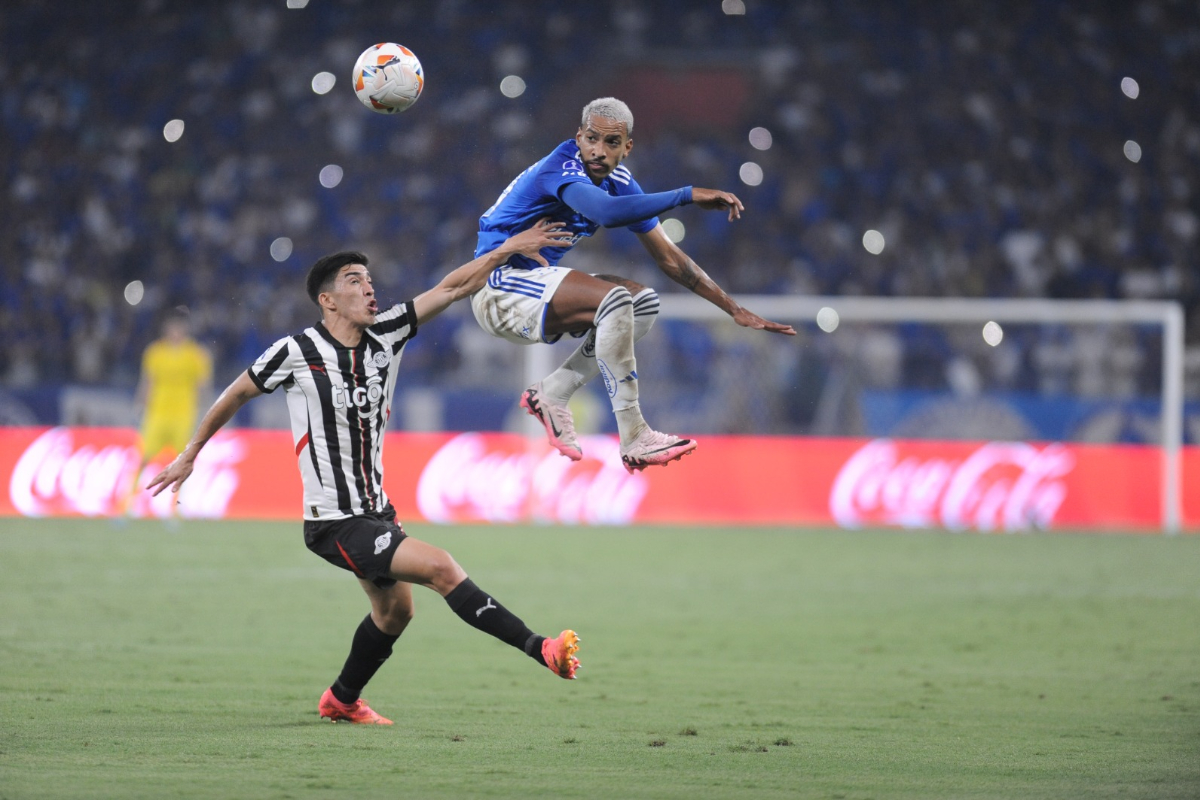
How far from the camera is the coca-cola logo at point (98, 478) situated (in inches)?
669

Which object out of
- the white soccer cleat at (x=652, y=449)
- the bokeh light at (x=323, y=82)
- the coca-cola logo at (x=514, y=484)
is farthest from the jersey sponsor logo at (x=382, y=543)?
the bokeh light at (x=323, y=82)

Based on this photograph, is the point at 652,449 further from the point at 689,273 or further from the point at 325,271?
the point at 325,271

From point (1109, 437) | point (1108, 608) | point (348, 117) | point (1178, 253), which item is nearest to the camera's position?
point (1108, 608)

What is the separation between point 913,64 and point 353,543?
66.3 ft

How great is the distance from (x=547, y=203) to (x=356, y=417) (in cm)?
132

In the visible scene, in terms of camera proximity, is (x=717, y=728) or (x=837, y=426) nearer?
(x=717, y=728)

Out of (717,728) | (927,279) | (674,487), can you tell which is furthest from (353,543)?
(927,279)

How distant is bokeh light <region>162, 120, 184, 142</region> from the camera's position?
23.6 meters

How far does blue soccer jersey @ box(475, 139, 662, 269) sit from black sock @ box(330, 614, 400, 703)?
6.15 feet

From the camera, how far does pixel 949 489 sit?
17141mm

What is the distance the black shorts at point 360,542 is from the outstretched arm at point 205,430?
23.5 inches

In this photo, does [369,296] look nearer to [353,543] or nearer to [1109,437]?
[353,543]

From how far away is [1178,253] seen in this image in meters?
22.3

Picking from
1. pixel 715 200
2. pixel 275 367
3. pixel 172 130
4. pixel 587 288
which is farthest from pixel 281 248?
pixel 715 200
